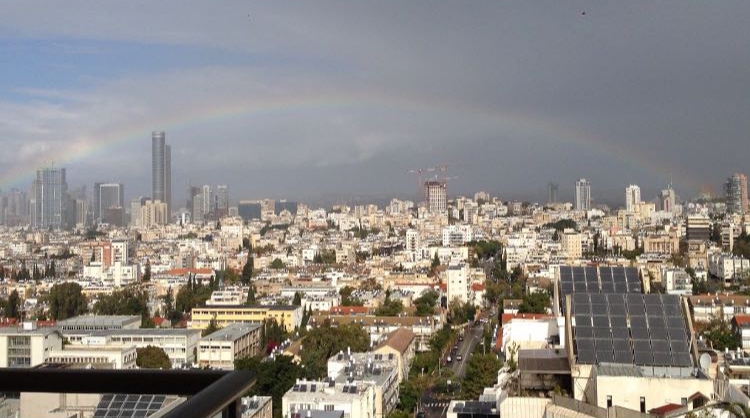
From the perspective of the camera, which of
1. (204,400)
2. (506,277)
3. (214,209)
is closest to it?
(204,400)

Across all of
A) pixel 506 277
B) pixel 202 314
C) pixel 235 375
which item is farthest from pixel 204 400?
pixel 506 277

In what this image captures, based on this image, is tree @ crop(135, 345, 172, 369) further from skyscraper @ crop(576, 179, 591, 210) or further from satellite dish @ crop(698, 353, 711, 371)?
skyscraper @ crop(576, 179, 591, 210)

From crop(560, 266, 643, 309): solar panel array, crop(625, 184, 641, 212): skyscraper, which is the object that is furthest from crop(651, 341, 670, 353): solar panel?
crop(625, 184, 641, 212): skyscraper

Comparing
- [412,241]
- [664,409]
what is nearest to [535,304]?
[664,409]

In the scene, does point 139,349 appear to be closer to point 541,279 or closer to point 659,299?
point 659,299

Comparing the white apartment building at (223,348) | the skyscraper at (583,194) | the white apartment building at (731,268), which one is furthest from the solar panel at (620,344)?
the skyscraper at (583,194)
